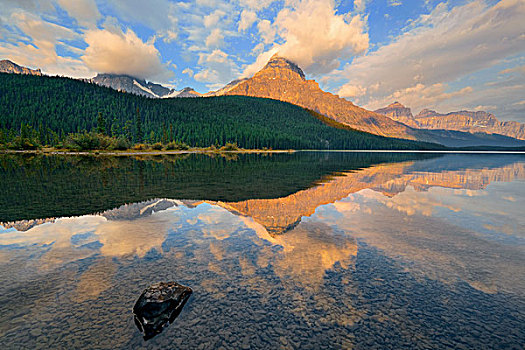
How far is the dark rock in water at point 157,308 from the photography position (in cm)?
629

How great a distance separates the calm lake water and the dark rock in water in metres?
0.23

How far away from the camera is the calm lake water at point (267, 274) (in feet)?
20.1

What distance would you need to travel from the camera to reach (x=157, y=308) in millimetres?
6605

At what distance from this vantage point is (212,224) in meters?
15.1

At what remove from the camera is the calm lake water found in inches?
242

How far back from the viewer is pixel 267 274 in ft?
29.8

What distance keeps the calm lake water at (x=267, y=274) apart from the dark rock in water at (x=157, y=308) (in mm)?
228

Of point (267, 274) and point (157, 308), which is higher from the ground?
Answer: point (157, 308)

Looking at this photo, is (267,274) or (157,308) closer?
(157,308)

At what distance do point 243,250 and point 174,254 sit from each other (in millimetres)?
3182

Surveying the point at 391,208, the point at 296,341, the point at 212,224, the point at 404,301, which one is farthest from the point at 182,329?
the point at 391,208

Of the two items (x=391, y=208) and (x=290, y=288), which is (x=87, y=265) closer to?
(x=290, y=288)

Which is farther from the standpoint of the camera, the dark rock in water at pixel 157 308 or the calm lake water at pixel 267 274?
the dark rock in water at pixel 157 308

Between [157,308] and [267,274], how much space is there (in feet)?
13.2
